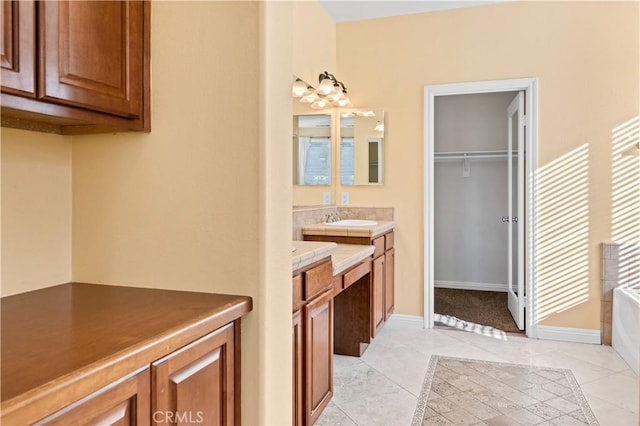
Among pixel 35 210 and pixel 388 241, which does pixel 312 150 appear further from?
pixel 35 210

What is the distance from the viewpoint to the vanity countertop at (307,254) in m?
1.70

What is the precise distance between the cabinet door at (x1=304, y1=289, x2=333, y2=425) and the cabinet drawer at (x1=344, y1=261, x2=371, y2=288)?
14.4 inches

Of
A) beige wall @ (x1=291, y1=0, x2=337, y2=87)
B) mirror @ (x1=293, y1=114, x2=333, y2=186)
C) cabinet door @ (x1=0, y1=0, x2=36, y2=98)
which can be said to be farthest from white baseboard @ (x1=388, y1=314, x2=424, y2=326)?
cabinet door @ (x1=0, y1=0, x2=36, y2=98)

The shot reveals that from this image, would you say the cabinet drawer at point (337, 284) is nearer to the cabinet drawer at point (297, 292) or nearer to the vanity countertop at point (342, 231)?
the cabinet drawer at point (297, 292)

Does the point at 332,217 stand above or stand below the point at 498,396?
above

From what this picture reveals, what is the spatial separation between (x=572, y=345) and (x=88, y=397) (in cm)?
359

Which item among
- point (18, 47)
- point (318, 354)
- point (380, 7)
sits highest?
point (380, 7)

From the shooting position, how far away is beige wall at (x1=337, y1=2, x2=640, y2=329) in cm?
334

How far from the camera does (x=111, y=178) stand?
1340 mm

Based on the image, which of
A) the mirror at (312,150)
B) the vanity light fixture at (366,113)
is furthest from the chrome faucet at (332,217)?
the vanity light fixture at (366,113)

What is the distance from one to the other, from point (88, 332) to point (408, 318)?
3.30 m

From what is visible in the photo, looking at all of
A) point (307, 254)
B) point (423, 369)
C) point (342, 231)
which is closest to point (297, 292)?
point (307, 254)

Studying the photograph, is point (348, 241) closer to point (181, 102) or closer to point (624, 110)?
point (181, 102)

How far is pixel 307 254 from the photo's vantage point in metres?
1.78
